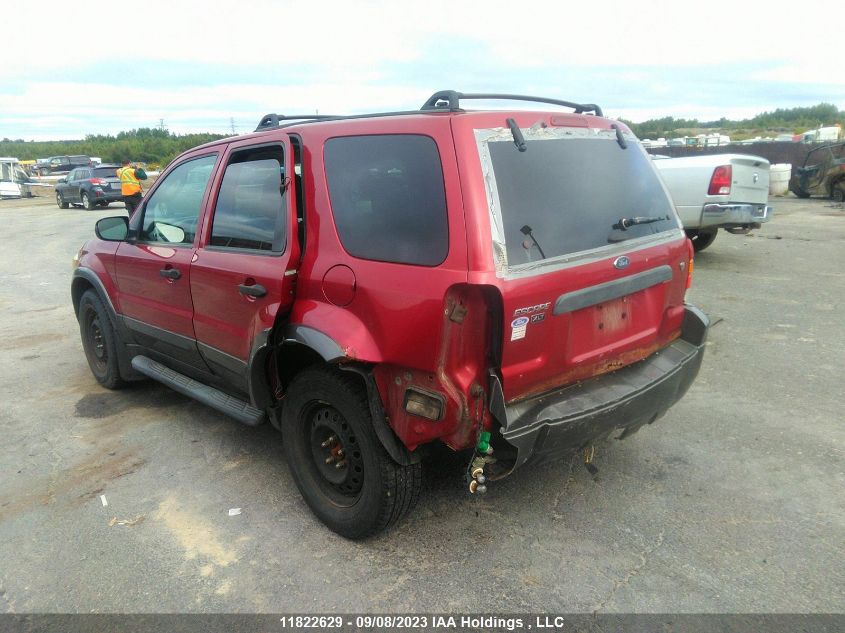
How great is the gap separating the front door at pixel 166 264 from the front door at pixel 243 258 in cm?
18

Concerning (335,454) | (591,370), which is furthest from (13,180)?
(591,370)

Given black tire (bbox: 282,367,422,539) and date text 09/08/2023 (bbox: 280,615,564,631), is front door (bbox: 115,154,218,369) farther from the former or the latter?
date text 09/08/2023 (bbox: 280,615,564,631)

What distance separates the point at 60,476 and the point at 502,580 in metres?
2.65

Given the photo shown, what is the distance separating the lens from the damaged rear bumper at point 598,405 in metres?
2.58

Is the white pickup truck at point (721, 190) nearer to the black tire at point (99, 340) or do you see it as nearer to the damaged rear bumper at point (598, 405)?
the damaged rear bumper at point (598, 405)

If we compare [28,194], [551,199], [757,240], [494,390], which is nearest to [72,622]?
[494,390]

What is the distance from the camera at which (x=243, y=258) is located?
3.38 m

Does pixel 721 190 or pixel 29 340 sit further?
pixel 721 190

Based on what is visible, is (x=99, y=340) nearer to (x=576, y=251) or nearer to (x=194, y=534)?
(x=194, y=534)

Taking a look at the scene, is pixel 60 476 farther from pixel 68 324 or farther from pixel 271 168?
pixel 68 324

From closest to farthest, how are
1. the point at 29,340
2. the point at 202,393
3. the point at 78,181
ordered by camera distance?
the point at 202,393 → the point at 29,340 → the point at 78,181

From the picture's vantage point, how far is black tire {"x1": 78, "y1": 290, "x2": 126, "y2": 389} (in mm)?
4805

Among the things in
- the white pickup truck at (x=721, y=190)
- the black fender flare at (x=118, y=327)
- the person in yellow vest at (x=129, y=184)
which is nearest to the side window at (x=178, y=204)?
the black fender flare at (x=118, y=327)

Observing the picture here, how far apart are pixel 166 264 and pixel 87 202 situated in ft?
72.8
